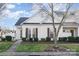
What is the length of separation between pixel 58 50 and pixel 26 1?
0.80 meters

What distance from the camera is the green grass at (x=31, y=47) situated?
9227 mm

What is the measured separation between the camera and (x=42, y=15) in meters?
9.23

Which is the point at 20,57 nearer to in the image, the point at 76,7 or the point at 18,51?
the point at 18,51

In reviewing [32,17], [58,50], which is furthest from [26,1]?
[58,50]

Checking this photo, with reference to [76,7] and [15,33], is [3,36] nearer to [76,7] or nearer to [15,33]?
[15,33]

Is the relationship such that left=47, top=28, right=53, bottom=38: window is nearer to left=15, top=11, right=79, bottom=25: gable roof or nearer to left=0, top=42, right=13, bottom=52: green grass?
left=15, top=11, right=79, bottom=25: gable roof

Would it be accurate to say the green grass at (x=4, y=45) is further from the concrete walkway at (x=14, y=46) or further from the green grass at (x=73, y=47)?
the green grass at (x=73, y=47)

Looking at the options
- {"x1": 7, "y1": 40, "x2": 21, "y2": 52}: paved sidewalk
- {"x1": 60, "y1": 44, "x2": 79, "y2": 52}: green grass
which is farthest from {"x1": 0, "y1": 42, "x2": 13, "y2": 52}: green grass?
{"x1": 60, "y1": 44, "x2": 79, "y2": 52}: green grass

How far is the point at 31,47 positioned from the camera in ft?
30.3

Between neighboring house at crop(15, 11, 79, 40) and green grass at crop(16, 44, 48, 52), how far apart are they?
0.12 meters

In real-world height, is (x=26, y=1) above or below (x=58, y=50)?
above

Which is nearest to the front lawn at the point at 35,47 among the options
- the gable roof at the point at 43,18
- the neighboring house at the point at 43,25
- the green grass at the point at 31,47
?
the green grass at the point at 31,47

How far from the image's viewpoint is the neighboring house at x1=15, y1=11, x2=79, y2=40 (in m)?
9.20

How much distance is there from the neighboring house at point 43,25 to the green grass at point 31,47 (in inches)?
4.9
